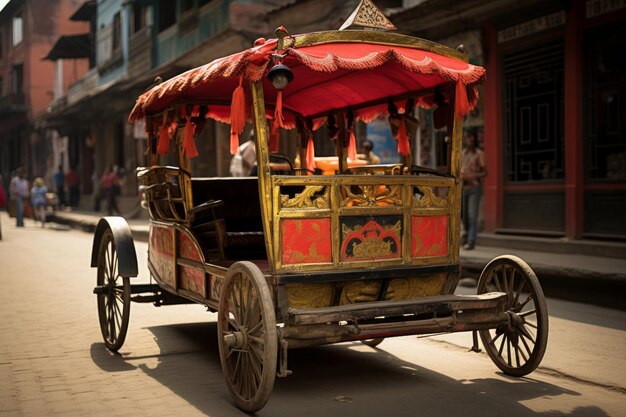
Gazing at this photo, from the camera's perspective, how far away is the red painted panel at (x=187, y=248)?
5.87 meters

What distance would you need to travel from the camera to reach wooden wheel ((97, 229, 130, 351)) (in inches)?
245

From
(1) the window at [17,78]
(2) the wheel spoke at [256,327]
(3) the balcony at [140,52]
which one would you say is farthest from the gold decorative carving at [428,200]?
(1) the window at [17,78]

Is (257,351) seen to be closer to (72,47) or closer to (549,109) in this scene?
(549,109)

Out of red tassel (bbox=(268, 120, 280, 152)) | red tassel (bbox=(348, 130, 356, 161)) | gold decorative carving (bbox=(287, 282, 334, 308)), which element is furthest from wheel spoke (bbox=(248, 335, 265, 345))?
red tassel (bbox=(268, 120, 280, 152))

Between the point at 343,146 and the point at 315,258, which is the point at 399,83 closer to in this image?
the point at 343,146

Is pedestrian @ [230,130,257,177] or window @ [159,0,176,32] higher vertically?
window @ [159,0,176,32]

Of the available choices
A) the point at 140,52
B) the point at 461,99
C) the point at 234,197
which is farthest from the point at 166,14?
the point at 461,99

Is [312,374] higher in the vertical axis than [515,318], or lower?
lower

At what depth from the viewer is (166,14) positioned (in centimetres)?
2558

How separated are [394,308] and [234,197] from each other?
3.20 metres

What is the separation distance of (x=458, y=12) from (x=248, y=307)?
9.24 meters

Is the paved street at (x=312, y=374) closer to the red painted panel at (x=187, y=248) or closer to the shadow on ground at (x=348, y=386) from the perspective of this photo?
the shadow on ground at (x=348, y=386)

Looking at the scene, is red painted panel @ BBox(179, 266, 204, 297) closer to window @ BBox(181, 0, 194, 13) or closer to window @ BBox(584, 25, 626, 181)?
window @ BBox(584, 25, 626, 181)

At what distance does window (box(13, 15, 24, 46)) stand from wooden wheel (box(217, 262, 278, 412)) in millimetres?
48220
